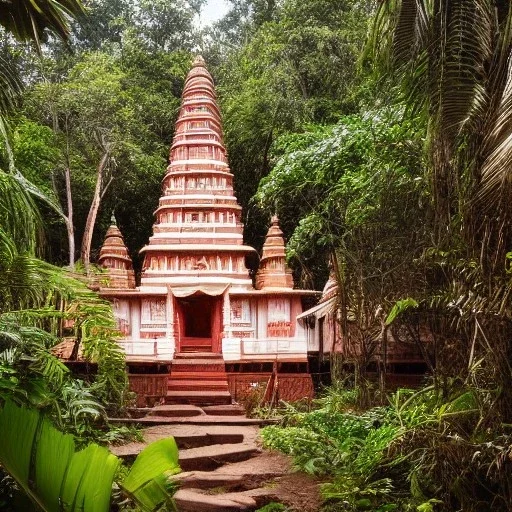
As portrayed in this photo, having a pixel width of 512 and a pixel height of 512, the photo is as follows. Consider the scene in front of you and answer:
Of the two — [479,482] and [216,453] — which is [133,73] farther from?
[479,482]

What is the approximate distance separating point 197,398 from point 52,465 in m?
10.2

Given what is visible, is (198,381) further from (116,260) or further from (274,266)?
(116,260)

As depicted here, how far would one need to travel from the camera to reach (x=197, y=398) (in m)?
12.9

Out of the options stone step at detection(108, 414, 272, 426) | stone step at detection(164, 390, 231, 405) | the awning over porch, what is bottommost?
stone step at detection(108, 414, 272, 426)

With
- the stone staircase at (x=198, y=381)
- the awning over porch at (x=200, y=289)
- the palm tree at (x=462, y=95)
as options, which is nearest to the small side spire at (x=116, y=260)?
the awning over porch at (x=200, y=289)

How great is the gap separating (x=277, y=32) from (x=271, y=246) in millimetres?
6710

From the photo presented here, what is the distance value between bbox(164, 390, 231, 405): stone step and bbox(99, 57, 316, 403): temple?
21mm

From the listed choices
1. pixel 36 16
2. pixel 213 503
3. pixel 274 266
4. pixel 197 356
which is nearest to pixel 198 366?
pixel 197 356

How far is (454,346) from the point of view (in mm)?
4562

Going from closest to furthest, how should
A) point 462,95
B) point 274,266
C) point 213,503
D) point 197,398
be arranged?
1. point 462,95
2. point 213,503
3. point 197,398
4. point 274,266

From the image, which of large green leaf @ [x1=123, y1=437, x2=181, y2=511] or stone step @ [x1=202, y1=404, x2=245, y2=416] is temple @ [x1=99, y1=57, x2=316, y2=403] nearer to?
stone step @ [x1=202, y1=404, x2=245, y2=416]

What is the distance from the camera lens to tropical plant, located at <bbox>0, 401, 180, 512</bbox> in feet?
9.37

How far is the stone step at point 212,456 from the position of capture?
8.38m

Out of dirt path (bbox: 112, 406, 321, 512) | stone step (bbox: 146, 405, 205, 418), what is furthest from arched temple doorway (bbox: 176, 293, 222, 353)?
dirt path (bbox: 112, 406, 321, 512)
